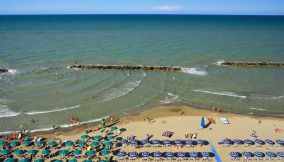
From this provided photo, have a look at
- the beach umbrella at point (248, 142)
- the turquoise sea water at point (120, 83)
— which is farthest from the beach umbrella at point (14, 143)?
the beach umbrella at point (248, 142)

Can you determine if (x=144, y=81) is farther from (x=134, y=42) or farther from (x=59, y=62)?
(x=134, y=42)

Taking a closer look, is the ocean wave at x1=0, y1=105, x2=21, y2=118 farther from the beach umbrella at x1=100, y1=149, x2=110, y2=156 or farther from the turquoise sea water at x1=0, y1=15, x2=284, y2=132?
the beach umbrella at x1=100, y1=149, x2=110, y2=156

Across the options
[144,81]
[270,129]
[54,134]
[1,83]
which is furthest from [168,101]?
[1,83]

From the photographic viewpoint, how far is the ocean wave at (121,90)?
51.6 metres

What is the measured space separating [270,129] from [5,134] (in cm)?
3555

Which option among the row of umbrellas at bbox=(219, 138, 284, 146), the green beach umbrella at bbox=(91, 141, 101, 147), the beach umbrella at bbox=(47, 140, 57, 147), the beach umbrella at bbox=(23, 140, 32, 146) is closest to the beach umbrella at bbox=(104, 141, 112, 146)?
the green beach umbrella at bbox=(91, 141, 101, 147)

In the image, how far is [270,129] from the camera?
1603 inches

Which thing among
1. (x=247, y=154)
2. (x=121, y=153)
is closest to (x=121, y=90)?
(x=121, y=153)

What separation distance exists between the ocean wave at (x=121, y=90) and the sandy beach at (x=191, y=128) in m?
6.92

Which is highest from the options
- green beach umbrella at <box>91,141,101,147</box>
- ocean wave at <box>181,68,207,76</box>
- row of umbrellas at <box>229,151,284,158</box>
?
ocean wave at <box>181,68,207,76</box>

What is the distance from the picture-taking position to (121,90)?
5472 centimetres

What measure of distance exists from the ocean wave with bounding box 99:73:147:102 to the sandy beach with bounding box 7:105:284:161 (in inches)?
272

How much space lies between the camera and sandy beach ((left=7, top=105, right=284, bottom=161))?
35.5 meters

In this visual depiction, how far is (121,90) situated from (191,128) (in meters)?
18.1
